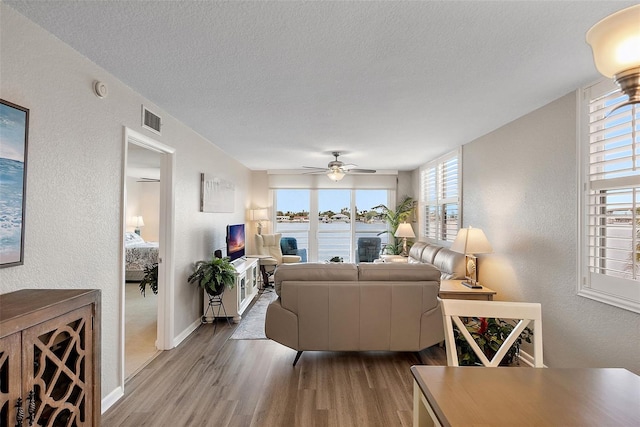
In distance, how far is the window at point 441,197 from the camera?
5.05m

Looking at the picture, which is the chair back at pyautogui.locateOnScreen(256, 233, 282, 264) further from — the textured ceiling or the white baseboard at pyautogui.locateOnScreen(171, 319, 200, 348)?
the textured ceiling

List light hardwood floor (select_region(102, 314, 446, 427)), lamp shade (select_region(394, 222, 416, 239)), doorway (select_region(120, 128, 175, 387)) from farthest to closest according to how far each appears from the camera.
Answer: lamp shade (select_region(394, 222, 416, 239))
doorway (select_region(120, 128, 175, 387))
light hardwood floor (select_region(102, 314, 446, 427))

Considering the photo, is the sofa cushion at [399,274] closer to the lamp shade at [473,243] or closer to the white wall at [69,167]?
the lamp shade at [473,243]

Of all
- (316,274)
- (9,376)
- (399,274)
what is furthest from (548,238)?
(9,376)

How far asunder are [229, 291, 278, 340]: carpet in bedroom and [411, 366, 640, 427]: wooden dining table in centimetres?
283

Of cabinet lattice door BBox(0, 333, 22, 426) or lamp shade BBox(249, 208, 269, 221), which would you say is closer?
cabinet lattice door BBox(0, 333, 22, 426)

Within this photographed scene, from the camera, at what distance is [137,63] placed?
2217mm

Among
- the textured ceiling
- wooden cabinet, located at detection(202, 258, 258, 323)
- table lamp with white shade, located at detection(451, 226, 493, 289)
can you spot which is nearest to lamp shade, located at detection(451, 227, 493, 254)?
table lamp with white shade, located at detection(451, 226, 493, 289)

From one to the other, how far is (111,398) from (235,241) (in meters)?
3.10

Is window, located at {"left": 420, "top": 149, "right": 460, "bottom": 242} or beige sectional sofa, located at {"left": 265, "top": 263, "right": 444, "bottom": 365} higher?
window, located at {"left": 420, "top": 149, "right": 460, "bottom": 242}

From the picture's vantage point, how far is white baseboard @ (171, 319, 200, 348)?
3523 millimetres

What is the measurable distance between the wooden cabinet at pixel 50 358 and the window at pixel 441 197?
462cm

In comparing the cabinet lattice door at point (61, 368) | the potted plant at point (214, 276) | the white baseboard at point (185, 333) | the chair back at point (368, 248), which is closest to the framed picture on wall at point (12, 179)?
the cabinet lattice door at point (61, 368)

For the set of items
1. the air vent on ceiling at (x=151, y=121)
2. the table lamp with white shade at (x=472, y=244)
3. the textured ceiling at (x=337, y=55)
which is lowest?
the table lamp with white shade at (x=472, y=244)
